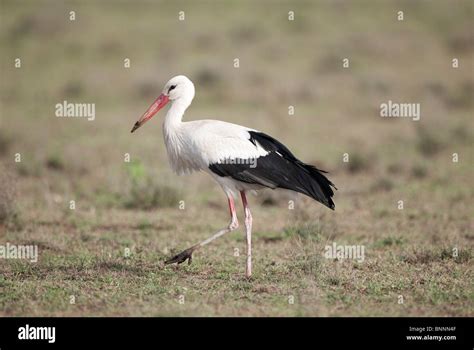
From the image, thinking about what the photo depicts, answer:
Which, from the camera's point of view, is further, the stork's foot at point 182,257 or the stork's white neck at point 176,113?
the stork's white neck at point 176,113

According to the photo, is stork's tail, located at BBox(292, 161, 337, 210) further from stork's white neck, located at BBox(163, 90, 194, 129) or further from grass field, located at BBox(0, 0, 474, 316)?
stork's white neck, located at BBox(163, 90, 194, 129)

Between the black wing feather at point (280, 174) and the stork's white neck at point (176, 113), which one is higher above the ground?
the stork's white neck at point (176, 113)

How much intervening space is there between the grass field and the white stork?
2.26ft

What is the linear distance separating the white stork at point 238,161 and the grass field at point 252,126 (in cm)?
69

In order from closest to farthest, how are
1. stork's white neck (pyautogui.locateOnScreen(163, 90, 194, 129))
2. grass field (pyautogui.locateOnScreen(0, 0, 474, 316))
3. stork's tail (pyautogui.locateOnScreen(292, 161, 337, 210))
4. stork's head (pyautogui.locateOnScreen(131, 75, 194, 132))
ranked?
grass field (pyautogui.locateOnScreen(0, 0, 474, 316)) < stork's tail (pyautogui.locateOnScreen(292, 161, 337, 210)) < stork's white neck (pyautogui.locateOnScreen(163, 90, 194, 129)) < stork's head (pyautogui.locateOnScreen(131, 75, 194, 132))

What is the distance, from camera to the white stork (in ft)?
22.3

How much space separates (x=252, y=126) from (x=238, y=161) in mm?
7241

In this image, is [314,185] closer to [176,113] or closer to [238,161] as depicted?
[238,161]

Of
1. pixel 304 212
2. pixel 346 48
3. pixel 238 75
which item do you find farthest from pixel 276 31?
pixel 304 212

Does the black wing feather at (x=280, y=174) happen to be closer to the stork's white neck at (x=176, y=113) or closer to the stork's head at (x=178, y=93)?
the stork's white neck at (x=176, y=113)

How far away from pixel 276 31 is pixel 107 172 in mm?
11560

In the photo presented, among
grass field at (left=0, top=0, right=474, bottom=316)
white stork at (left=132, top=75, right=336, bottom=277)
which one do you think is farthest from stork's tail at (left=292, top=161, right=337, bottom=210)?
grass field at (left=0, top=0, right=474, bottom=316)

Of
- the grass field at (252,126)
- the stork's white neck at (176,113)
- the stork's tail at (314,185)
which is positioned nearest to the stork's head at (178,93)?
the stork's white neck at (176,113)

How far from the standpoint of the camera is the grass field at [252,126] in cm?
658
